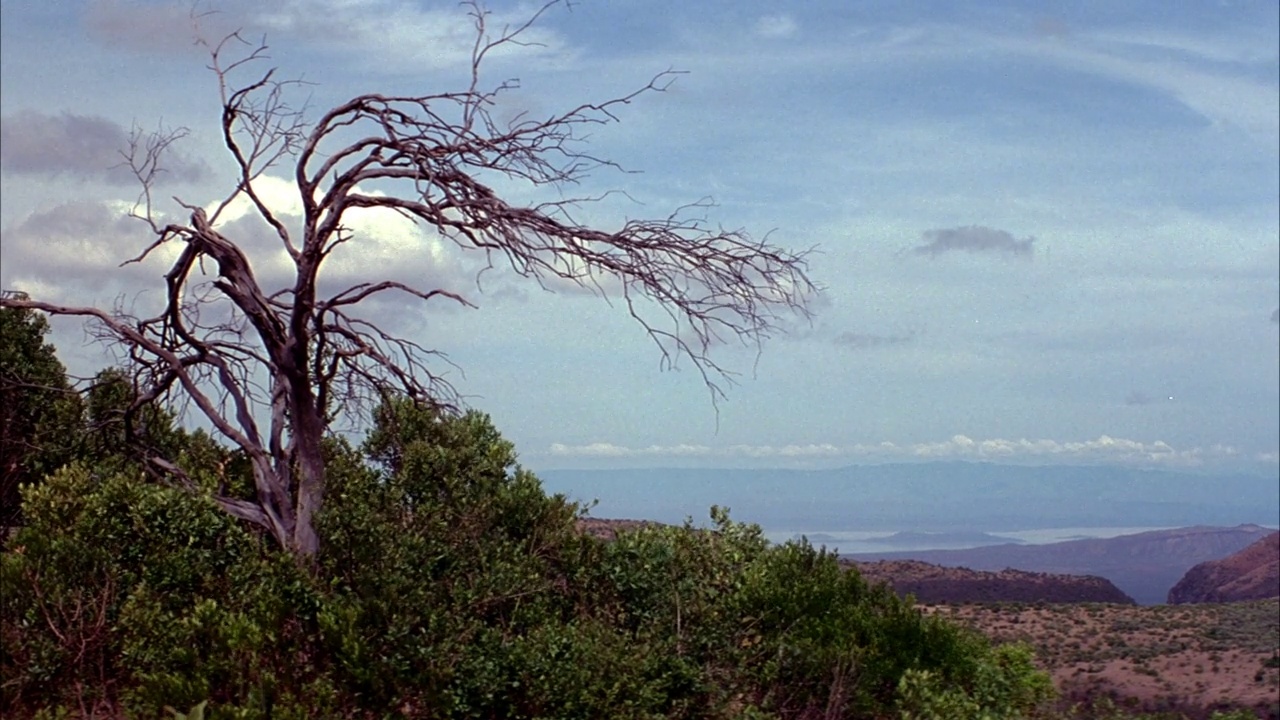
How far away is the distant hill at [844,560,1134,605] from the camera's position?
59.1 m

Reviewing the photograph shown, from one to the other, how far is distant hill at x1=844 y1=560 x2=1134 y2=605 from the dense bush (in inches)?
1731

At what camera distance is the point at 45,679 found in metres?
10.6

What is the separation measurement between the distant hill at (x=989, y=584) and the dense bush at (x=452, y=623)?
44.0 metres

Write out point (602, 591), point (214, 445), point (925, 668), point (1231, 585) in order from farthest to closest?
point (1231, 585)
point (214, 445)
point (602, 591)
point (925, 668)

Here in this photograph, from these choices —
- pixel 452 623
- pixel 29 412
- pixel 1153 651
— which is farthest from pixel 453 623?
pixel 1153 651

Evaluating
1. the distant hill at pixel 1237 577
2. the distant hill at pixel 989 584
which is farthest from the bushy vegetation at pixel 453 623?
the distant hill at pixel 1237 577

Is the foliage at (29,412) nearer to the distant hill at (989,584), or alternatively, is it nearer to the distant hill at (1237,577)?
the distant hill at (989,584)

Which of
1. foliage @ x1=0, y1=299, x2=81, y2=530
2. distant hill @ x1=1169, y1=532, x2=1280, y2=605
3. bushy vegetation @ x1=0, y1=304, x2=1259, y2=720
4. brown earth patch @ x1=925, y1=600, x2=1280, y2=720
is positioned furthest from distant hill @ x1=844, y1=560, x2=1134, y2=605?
bushy vegetation @ x1=0, y1=304, x2=1259, y2=720

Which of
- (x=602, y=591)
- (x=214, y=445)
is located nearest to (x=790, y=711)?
(x=602, y=591)

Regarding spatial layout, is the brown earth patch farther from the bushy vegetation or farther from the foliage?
the foliage

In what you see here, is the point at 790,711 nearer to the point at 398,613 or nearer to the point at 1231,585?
the point at 398,613

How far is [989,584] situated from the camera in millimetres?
65125

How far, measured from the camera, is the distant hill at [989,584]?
194 ft

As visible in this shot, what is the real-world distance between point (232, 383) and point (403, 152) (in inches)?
122
